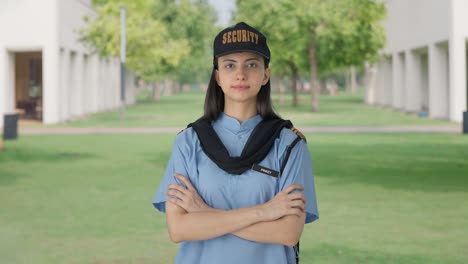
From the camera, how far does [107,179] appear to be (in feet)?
48.1

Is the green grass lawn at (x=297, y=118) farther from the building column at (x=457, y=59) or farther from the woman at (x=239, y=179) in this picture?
the woman at (x=239, y=179)

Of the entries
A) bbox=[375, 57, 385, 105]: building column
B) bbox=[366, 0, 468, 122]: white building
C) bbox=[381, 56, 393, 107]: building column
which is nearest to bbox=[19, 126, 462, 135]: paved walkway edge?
bbox=[366, 0, 468, 122]: white building

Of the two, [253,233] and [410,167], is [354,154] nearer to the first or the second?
[410,167]

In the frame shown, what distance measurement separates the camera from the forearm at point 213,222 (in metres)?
3.03

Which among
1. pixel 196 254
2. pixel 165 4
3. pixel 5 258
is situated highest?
pixel 165 4

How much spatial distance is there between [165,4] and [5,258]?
225 ft

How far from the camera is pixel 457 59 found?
3369 cm

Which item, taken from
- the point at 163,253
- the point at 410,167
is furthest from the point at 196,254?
the point at 410,167

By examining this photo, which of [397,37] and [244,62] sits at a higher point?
[397,37]

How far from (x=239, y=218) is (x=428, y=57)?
42.1 metres

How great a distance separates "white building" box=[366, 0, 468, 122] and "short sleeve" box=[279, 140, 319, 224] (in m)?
31.6

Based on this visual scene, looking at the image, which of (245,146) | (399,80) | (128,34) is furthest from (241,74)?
→ (399,80)

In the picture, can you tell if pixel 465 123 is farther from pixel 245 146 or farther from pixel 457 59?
pixel 245 146

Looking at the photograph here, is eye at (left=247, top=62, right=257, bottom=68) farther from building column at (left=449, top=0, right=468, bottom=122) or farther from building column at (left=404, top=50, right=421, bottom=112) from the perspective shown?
building column at (left=404, top=50, right=421, bottom=112)
